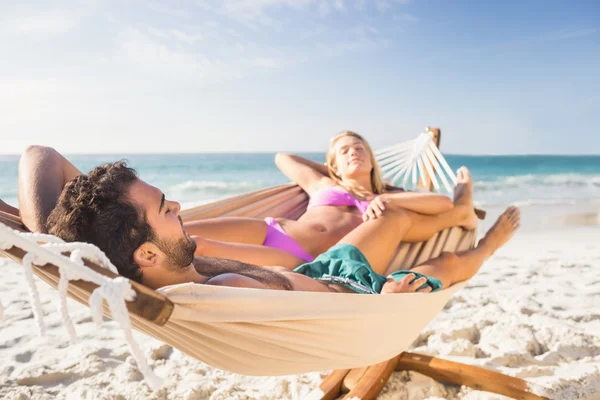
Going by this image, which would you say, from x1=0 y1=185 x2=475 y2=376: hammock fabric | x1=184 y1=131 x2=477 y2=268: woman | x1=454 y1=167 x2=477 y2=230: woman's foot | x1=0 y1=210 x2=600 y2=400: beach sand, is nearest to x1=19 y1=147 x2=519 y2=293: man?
x1=0 y1=185 x2=475 y2=376: hammock fabric

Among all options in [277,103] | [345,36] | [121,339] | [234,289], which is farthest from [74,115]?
[234,289]

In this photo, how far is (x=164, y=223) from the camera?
0.96 metres

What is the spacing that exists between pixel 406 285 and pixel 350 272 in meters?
0.19

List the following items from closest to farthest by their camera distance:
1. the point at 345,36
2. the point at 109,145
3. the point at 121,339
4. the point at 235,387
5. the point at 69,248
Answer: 1. the point at 69,248
2. the point at 235,387
3. the point at 121,339
4. the point at 345,36
5. the point at 109,145

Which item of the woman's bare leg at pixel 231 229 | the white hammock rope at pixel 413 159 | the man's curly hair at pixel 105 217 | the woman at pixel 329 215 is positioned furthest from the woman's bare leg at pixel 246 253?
the white hammock rope at pixel 413 159

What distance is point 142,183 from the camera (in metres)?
0.96

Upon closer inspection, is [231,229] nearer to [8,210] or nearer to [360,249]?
[360,249]

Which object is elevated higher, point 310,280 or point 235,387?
point 310,280

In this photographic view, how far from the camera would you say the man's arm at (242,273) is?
109cm

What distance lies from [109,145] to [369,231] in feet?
108

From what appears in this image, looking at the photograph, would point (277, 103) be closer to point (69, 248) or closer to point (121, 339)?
point (121, 339)

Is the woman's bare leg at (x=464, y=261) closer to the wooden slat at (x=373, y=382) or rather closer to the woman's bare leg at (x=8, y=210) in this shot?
the wooden slat at (x=373, y=382)

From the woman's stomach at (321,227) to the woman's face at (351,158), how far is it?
25 centimetres

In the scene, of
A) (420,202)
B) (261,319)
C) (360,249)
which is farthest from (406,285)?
(420,202)
